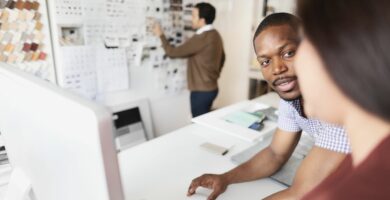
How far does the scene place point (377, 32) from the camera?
32 centimetres

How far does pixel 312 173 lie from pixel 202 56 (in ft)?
5.64

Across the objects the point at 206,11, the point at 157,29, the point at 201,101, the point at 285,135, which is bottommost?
the point at 201,101

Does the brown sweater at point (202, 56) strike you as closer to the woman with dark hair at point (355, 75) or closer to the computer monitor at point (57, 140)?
the computer monitor at point (57, 140)

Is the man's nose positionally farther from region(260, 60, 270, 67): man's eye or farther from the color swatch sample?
the color swatch sample

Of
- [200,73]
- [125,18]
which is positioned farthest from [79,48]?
[200,73]

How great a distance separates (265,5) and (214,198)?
8.55 feet

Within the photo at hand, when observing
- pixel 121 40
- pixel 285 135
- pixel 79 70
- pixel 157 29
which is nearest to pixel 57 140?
pixel 285 135

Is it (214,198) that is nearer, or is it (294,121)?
(214,198)

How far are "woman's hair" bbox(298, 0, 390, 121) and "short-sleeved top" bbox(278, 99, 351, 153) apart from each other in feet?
1.87

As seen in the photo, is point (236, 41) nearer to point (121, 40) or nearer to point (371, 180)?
point (121, 40)

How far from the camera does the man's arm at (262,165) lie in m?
1.06

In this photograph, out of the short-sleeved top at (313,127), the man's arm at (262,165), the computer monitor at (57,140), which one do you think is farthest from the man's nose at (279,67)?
the computer monitor at (57,140)

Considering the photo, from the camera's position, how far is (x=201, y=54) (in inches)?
99.9

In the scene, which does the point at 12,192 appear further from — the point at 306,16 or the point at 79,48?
the point at 79,48
